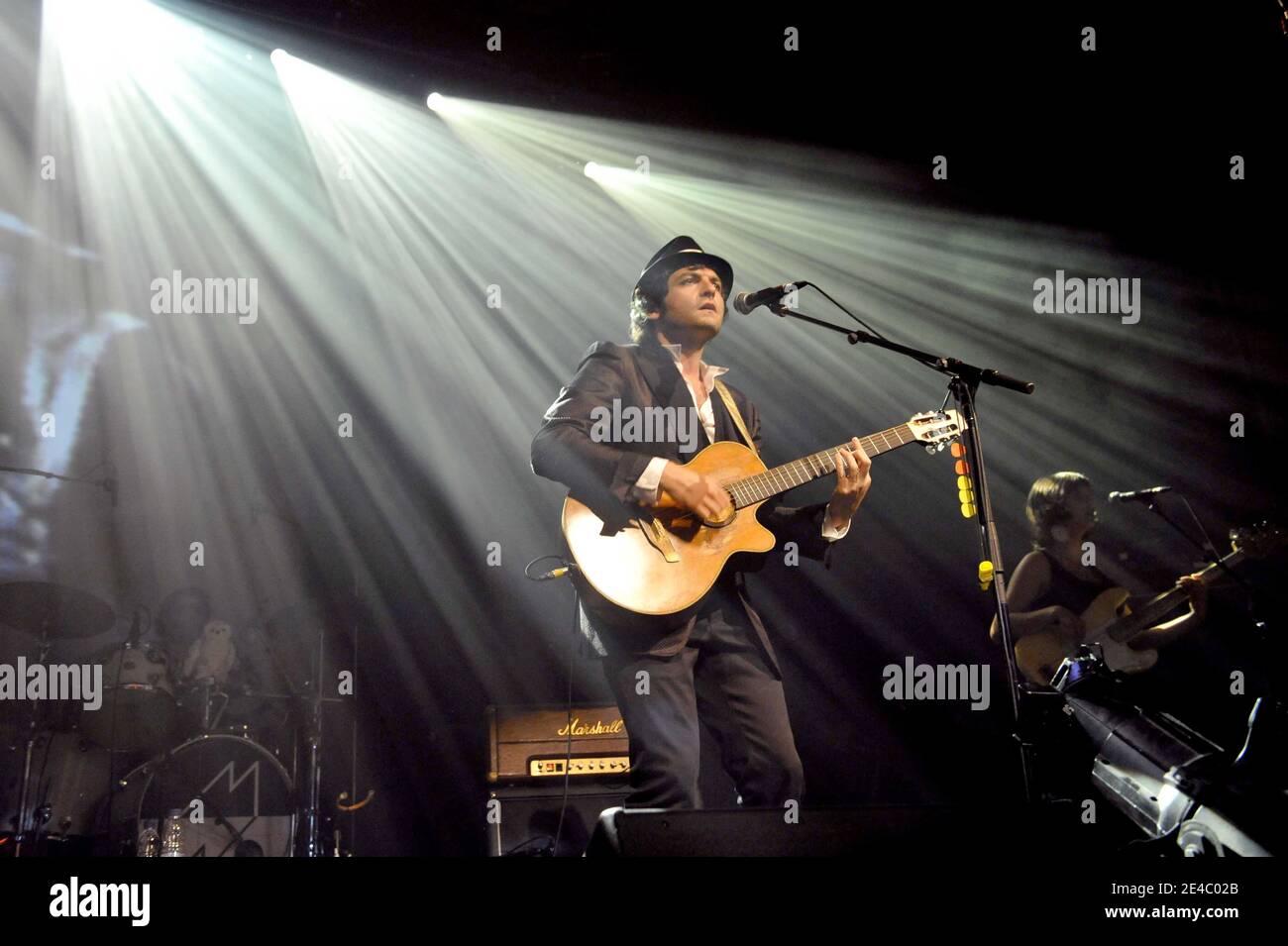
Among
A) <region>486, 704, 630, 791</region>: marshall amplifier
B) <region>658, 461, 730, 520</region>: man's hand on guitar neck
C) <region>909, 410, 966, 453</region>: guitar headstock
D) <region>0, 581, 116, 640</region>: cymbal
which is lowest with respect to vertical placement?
<region>486, 704, 630, 791</region>: marshall amplifier

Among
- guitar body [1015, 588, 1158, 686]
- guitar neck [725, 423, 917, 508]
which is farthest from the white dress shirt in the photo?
guitar body [1015, 588, 1158, 686]

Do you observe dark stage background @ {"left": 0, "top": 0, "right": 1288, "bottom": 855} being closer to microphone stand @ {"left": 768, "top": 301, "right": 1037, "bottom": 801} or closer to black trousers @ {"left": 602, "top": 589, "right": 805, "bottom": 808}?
black trousers @ {"left": 602, "top": 589, "right": 805, "bottom": 808}

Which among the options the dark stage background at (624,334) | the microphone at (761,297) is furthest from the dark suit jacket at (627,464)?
the dark stage background at (624,334)

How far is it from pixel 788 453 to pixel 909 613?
118cm

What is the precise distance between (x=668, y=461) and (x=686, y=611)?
0.53 m

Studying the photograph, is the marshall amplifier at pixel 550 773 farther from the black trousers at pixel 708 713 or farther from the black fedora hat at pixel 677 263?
the black fedora hat at pixel 677 263

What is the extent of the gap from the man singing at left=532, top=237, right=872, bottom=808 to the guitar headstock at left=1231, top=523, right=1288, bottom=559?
2.57 m

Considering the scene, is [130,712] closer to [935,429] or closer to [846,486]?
[846,486]

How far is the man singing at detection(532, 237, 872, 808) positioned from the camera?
135 inches

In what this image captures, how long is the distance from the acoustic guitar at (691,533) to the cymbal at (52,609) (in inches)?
135

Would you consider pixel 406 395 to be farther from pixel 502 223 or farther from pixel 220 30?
pixel 220 30

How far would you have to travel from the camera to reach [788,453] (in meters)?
6.32
